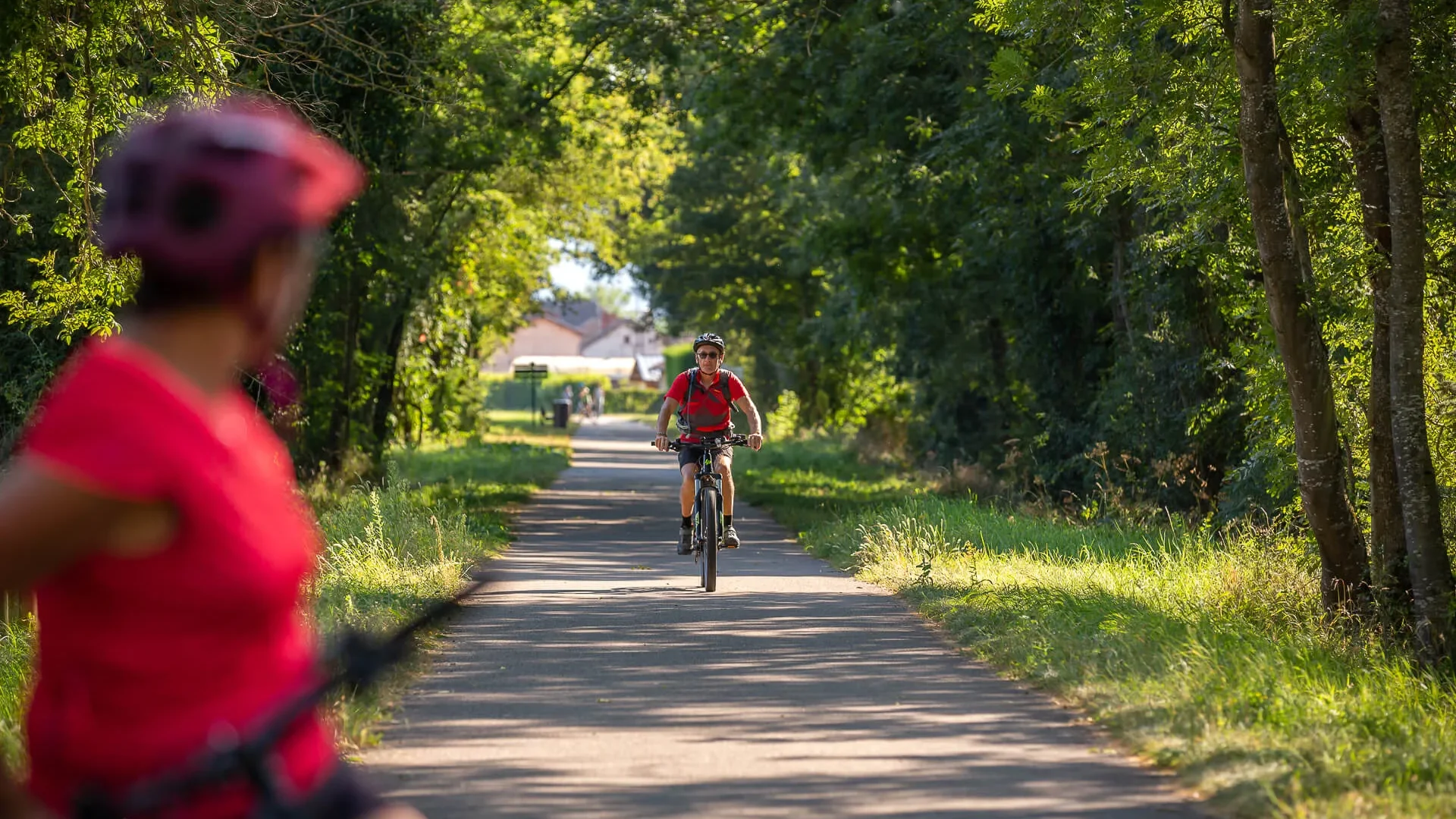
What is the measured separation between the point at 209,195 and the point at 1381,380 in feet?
34.0

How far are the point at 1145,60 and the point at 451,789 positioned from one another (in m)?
7.84

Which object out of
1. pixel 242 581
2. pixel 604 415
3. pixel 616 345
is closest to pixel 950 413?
pixel 242 581

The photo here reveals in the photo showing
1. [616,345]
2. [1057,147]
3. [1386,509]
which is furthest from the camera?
[616,345]

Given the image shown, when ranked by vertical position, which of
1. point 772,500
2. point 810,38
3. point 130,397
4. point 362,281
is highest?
point 810,38

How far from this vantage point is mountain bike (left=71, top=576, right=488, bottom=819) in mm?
2361

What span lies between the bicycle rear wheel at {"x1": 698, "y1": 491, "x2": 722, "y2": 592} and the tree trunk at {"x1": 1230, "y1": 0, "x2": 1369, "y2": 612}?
4.66 metres

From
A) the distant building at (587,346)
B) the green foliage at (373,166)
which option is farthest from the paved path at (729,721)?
the distant building at (587,346)

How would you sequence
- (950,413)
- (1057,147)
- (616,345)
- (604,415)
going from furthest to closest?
(616,345)
(604,415)
(950,413)
(1057,147)

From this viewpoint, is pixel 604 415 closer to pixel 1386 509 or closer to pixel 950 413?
pixel 950 413

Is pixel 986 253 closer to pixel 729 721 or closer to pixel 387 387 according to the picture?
pixel 387 387

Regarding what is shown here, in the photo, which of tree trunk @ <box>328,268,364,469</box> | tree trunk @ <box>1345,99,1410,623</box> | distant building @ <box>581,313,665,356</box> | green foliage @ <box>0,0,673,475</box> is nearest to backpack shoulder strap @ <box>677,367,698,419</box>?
green foliage @ <box>0,0,673,475</box>

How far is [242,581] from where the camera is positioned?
239cm

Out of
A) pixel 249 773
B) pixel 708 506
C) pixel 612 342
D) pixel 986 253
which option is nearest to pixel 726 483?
pixel 708 506

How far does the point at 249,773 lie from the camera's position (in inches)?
94.0
